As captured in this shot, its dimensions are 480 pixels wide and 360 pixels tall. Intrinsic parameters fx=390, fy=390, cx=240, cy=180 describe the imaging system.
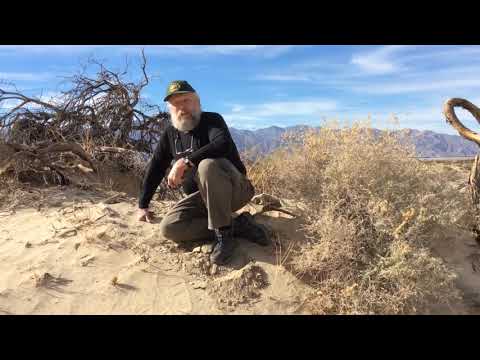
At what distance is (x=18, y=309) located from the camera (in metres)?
2.96

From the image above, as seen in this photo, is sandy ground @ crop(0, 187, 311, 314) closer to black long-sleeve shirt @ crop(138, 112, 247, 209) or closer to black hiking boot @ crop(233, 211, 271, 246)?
black hiking boot @ crop(233, 211, 271, 246)

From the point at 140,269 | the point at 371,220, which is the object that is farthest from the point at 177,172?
the point at 371,220

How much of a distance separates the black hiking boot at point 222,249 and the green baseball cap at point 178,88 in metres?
1.31

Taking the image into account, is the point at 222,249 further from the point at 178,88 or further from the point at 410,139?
the point at 410,139

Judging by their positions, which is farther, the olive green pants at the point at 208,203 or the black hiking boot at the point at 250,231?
the black hiking boot at the point at 250,231

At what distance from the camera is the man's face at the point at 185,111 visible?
3.61 meters

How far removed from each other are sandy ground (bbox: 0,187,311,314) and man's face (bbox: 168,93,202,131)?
3.58 ft

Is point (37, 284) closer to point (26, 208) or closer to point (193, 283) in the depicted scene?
point (193, 283)

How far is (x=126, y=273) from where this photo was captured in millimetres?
3326

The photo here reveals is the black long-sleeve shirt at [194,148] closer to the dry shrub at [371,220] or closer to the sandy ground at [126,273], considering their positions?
the sandy ground at [126,273]

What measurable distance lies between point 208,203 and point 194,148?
583mm

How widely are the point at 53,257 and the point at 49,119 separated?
4.18 metres

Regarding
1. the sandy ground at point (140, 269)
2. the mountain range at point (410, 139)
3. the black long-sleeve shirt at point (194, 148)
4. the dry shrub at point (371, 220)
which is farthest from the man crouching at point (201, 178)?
the mountain range at point (410, 139)

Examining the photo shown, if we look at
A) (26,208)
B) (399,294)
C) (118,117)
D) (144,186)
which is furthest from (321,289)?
(118,117)
